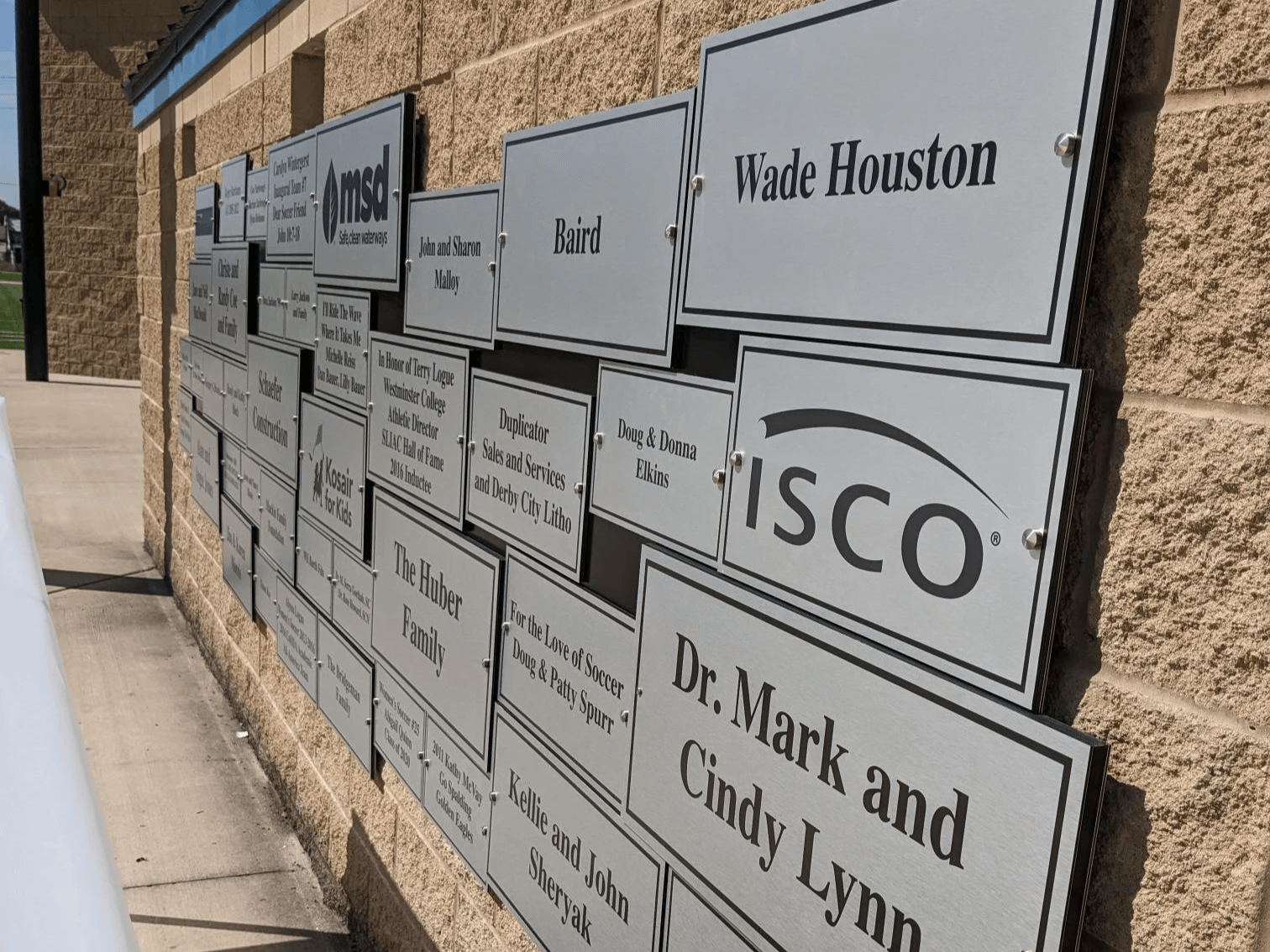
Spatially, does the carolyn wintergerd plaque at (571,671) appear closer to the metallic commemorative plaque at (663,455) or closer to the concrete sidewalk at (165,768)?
the metallic commemorative plaque at (663,455)

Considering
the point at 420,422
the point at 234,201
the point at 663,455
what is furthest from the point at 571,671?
the point at 234,201

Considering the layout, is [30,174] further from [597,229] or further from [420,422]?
[597,229]

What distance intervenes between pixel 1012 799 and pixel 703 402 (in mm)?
711

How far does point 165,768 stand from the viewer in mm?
4336

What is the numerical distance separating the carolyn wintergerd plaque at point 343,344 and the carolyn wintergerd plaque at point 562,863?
47.3 inches

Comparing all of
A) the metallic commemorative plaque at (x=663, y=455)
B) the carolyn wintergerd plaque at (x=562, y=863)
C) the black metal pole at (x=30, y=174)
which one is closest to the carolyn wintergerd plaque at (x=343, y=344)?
the carolyn wintergerd plaque at (x=562, y=863)

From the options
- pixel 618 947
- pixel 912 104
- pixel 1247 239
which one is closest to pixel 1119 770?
pixel 1247 239

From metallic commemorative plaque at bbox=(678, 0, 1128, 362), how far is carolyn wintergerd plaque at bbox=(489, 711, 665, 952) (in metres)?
0.89

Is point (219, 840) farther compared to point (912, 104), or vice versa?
point (219, 840)

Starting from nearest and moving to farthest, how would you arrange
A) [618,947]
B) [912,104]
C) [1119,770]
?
[1119,770], [912,104], [618,947]

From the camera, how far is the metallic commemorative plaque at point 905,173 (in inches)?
42.6

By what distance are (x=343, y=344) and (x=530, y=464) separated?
1273 mm

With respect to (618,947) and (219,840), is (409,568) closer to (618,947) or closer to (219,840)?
(618,947)

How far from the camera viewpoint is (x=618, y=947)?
6.15 feet
